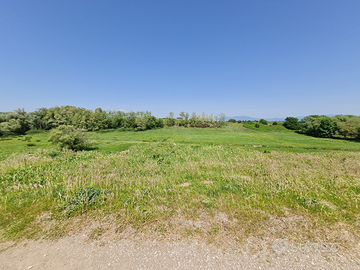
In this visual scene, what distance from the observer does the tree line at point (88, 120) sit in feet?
208

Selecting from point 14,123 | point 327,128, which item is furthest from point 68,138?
point 327,128

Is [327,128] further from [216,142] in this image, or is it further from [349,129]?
[216,142]

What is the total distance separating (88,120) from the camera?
3334 inches

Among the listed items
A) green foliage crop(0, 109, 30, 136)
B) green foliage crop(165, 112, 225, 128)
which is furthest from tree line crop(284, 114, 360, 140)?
green foliage crop(0, 109, 30, 136)

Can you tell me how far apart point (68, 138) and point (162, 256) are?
32300 millimetres

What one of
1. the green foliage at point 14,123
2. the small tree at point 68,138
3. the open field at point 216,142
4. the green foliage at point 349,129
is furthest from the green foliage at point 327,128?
the green foliage at point 14,123

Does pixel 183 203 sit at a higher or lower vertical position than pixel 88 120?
lower

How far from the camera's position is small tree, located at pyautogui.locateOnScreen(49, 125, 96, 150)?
93.2 feet

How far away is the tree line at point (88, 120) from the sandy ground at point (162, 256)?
77598 mm

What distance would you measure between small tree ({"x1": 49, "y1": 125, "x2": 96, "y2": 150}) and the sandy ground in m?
28.4

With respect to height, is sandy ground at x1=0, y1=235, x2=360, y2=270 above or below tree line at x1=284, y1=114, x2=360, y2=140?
below

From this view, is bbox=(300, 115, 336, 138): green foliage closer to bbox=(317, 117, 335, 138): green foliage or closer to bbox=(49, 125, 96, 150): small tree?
bbox=(317, 117, 335, 138): green foliage

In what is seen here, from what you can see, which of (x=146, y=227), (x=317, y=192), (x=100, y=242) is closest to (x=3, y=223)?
(x=100, y=242)

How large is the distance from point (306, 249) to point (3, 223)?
530 inches
